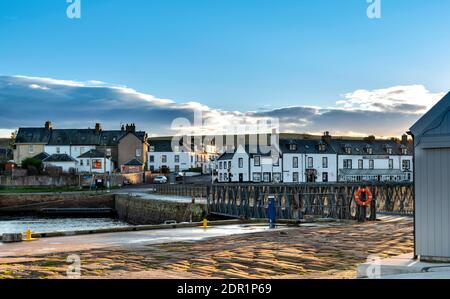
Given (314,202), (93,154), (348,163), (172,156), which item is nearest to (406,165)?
(348,163)

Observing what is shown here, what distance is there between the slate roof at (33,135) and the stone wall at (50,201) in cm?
3355

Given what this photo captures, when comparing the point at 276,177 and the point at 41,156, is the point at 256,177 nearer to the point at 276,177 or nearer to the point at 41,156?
the point at 276,177

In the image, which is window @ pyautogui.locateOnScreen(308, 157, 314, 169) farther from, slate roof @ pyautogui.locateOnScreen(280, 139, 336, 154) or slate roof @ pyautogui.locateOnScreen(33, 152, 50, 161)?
slate roof @ pyautogui.locateOnScreen(33, 152, 50, 161)

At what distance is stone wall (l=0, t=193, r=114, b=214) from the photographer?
2660 inches

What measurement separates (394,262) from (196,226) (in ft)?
41.6

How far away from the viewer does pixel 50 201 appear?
226 ft

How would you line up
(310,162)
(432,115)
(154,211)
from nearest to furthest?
(432,115) → (154,211) → (310,162)

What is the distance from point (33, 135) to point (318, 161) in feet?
173

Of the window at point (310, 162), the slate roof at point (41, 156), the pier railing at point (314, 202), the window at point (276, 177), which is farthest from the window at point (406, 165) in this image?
the slate roof at point (41, 156)

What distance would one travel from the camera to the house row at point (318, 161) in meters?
77.9

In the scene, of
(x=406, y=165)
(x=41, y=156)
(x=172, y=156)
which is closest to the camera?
(x=406, y=165)

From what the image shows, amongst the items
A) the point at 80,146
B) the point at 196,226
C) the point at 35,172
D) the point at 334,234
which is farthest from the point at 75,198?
the point at 334,234

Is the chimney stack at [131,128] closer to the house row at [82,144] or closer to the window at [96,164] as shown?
the house row at [82,144]
